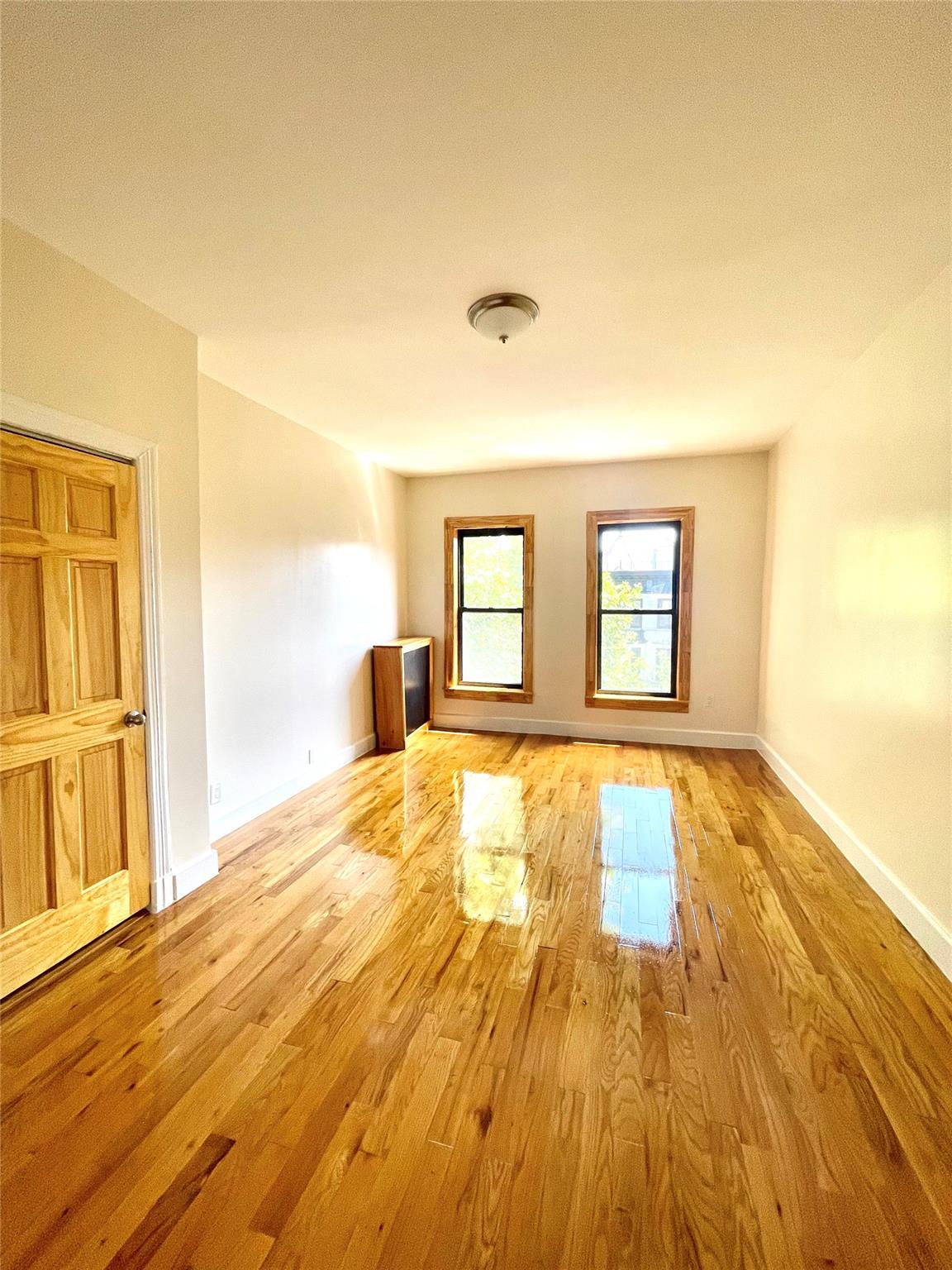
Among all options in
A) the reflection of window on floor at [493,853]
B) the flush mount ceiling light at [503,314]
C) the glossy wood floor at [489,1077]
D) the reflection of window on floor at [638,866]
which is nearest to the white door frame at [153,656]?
the glossy wood floor at [489,1077]

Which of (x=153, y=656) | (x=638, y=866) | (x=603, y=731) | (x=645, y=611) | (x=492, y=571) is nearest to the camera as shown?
(x=153, y=656)

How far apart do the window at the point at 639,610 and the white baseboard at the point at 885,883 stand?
1607 mm

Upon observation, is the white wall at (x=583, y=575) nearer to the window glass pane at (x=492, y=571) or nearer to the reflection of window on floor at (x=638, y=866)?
the window glass pane at (x=492, y=571)

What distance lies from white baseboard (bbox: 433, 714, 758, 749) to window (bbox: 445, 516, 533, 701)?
A: 26cm

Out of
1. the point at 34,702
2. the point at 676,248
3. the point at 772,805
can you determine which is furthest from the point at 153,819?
the point at 772,805

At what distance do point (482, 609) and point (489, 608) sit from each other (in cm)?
8

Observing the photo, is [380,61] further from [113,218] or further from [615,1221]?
[615,1221]

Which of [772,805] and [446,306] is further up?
[446,306]

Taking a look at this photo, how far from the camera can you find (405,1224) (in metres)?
1.16

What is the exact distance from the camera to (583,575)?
17.1ft

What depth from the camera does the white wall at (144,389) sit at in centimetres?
182

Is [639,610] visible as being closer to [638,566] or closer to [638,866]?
[638,566]

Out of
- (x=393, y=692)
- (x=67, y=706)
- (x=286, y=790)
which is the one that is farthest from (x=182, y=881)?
(x=393, y=692)

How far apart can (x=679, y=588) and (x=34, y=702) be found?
4.79 meters
